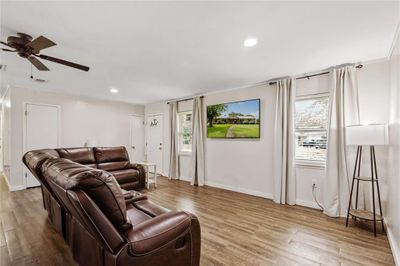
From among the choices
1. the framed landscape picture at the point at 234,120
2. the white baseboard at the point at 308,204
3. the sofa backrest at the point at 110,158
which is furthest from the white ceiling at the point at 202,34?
the white baseboard at the point at 308,204

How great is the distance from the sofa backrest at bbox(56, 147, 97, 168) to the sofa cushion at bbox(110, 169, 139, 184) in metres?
0.53

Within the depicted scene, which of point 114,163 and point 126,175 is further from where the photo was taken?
point 114,163

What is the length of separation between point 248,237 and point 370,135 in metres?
1.97

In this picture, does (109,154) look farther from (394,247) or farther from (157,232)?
(394,247)

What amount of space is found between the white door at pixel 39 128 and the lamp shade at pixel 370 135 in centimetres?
615

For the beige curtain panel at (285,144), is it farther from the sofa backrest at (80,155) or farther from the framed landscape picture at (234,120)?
the sofa backrest at (80,155)

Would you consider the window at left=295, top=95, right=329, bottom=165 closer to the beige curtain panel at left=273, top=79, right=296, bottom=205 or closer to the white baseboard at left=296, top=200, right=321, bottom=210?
the beige curtain panel at left=273, top=79, right=296, bottom=205

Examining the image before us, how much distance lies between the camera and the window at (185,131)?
5.66 meters

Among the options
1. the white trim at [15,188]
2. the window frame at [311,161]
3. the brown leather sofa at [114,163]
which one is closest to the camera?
the window frame at [311,161]

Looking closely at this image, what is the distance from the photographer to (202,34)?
85.6 inches

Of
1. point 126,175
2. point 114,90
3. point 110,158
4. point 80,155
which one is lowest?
point 126,175

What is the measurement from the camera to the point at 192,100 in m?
5.40

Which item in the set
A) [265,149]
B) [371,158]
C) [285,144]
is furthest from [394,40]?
[265,149]

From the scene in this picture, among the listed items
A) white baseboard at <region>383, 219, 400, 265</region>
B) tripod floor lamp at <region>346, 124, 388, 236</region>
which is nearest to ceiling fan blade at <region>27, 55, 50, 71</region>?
tripod floor lamp at <region>346, 124, 388, 236</region>
